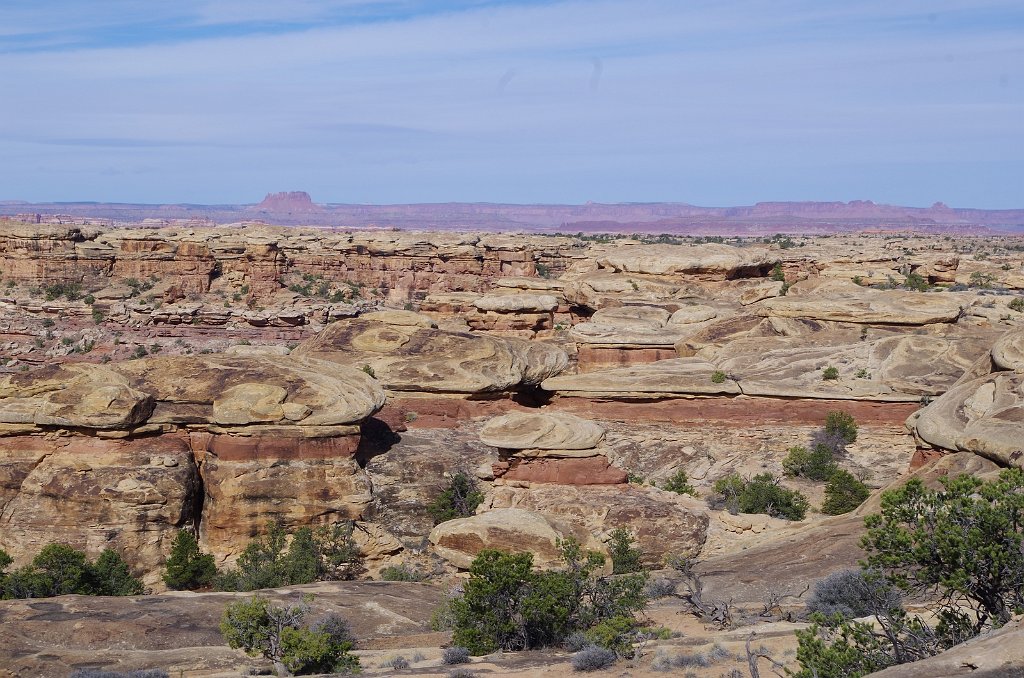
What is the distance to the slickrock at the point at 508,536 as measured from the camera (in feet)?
48.5

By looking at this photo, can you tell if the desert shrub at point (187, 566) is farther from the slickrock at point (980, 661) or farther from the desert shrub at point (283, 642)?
the slickrock at point (980, 661)

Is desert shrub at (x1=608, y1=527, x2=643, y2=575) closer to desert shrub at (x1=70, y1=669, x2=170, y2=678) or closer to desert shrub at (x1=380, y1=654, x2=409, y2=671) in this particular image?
desert shrub at (x1=380, y1=654, x2=409, y2=671)

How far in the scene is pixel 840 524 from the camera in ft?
53.0

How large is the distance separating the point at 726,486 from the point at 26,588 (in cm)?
1203

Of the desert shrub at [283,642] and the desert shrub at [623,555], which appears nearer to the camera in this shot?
the desert shrub at [283,642]

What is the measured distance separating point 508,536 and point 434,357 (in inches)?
368

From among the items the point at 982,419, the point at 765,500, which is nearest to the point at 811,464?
the point at 765,500

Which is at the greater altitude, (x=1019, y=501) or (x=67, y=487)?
(x=1019, y=501)

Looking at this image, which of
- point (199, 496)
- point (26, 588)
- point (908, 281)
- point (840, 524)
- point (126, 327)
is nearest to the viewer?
point (26, 588)

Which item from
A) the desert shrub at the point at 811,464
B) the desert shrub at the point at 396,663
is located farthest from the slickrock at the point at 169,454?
the desert shrub at the point at 811,464

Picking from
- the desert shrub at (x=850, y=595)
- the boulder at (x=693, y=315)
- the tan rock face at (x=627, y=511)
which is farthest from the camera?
the boulder at (x=693, y=315)

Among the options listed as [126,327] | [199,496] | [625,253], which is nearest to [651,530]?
[199,496]

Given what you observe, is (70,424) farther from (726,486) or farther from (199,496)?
(726,486)

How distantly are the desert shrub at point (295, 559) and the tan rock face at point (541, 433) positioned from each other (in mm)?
2996
